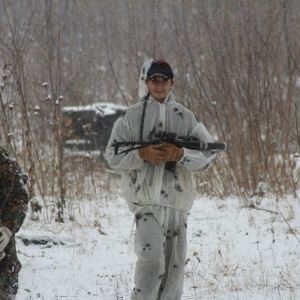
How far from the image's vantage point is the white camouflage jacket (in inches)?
118

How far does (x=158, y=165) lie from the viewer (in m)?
3.03

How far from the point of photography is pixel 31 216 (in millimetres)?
6703

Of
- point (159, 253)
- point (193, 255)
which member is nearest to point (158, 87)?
point (159, 253)

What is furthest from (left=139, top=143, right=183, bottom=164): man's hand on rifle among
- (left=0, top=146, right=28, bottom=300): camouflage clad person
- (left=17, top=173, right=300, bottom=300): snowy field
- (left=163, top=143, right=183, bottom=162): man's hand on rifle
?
(left=17, top=173, right=300, bottom=300): snowy field

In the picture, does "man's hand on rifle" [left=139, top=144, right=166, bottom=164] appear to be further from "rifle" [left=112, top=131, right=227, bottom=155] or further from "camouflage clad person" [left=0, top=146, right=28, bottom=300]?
"camouflage clad person" [left=0, top=146, right=28, bottom=300]

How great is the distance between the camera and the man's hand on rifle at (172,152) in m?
2.91

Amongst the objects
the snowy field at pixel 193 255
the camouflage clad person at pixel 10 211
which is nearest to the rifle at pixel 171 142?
the camouflage clad person at pixel 10 211

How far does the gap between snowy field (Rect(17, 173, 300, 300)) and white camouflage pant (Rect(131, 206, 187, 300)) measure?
0.84m

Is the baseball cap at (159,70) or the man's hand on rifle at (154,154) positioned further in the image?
the baseball cap at (159,70)

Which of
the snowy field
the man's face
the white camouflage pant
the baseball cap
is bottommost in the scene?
the snowy field

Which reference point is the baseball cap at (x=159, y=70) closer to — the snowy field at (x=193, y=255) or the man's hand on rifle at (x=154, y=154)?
the man's hand on rifle at (x=154, y=154)

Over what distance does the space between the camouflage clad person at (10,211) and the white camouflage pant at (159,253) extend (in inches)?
29.4

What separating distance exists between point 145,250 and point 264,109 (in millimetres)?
5008

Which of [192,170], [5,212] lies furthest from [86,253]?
[192,170]
